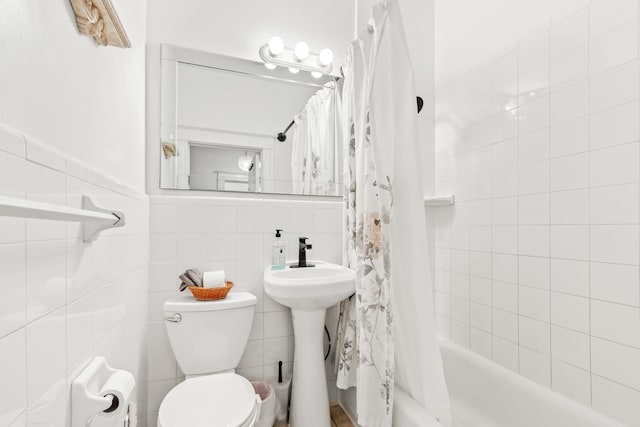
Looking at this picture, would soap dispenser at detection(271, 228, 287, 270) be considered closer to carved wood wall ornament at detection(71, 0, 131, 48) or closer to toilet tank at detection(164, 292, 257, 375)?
toilet tank at detection(164, 292, 257, 375)

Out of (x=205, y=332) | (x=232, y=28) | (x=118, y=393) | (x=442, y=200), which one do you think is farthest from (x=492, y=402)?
(x=232, y=28)

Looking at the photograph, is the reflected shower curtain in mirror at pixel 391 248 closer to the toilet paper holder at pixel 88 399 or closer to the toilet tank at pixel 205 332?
the toilet tank at pixel 205 332

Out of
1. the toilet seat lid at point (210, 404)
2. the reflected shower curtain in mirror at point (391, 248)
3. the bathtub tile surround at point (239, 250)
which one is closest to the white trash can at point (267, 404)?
the bathtub tile surround at point (239, 250)

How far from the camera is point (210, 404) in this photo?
1034 millimetres

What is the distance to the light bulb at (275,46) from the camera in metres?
1.67

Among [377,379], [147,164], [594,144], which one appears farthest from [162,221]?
[594,144]

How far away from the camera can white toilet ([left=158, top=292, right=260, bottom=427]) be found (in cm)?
107

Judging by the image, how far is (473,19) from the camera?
1.70 meters

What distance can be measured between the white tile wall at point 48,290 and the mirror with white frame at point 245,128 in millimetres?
705

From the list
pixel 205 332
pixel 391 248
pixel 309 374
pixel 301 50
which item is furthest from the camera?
pixel 301 50

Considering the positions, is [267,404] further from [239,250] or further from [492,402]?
[492,402]

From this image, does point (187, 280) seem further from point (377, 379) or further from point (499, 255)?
point (499, 255)

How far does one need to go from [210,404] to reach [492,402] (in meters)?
1.27

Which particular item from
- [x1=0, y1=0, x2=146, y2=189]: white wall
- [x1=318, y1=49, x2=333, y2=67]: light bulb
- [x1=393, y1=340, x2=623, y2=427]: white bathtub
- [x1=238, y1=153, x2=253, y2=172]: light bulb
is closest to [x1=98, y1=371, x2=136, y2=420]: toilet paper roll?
[x1=0, y1=0, x2=146, y2=189]: white wall
